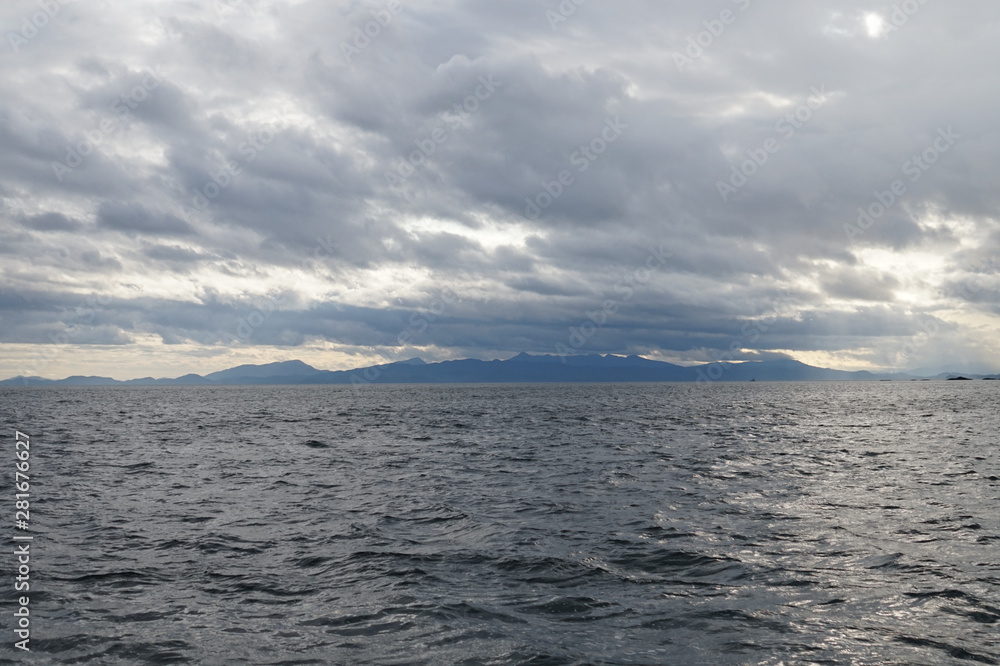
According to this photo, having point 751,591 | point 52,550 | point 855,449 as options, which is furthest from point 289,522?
point 855,449

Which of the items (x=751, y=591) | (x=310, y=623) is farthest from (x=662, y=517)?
(x=310, y=623)

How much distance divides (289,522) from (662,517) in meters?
13.2

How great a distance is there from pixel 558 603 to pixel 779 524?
36.1 feet

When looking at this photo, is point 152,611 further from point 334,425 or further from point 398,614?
point 334,425

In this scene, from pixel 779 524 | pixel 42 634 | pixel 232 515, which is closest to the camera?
pixel 42 634

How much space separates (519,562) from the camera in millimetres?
17969

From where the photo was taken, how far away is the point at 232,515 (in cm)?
2459

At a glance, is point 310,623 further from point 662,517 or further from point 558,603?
point 662,517

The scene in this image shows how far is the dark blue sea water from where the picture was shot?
12367mm

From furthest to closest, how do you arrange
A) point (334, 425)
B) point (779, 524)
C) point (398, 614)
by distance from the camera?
1. point (334, 425)
2. point (779, 524)
3. point (398, 614)

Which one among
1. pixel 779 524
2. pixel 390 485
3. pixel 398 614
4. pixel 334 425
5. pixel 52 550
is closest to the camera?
pixel 398 614

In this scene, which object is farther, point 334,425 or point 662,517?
point 334,425

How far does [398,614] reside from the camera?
1406 cm

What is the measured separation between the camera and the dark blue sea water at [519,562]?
12.4 metres
